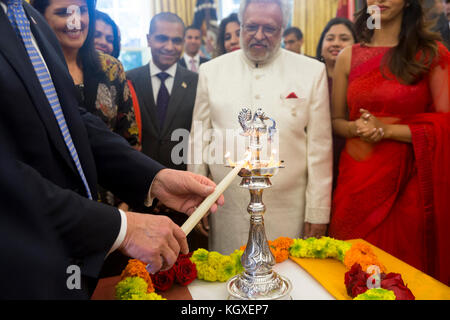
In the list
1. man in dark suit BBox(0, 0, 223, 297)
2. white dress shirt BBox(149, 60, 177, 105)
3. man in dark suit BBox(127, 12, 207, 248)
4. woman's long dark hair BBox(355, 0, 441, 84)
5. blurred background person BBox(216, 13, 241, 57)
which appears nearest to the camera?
man in dark suit BBox(0, 0, 223, 297)

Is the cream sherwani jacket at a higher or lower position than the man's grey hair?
lower

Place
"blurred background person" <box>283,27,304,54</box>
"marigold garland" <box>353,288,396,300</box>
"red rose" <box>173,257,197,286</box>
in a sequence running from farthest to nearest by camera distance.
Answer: "blurred background person" <box>283,27,304,54</box>, "red rose" <box>173,257,197,286</box>, "marigold garland" <box>353,288,396,300</box>

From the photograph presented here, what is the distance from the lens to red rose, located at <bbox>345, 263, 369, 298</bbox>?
0.93m

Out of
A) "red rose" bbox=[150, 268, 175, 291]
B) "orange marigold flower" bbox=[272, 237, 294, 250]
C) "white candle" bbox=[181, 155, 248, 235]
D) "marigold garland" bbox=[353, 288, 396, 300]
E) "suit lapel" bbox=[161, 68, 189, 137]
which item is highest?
"suit lapel" bbox=[161, 68, 189, 137]

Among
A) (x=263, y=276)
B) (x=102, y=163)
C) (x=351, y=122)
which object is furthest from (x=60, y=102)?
(x=351, y=122)

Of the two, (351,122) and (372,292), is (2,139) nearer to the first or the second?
(372,292)

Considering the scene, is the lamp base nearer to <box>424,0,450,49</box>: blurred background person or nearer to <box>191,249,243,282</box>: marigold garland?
<box>191,249,243,282</box>: marigold garland

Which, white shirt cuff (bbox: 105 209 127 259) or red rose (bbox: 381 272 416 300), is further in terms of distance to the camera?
red rose (bbox: 381 272 416 300)

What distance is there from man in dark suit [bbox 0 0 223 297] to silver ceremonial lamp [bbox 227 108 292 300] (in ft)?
0.37

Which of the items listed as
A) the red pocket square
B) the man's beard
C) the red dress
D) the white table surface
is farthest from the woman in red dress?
the white table surface

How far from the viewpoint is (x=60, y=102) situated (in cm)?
93

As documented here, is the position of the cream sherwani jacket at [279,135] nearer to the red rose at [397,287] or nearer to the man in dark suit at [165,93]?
the man in dark suit at [165,93]
